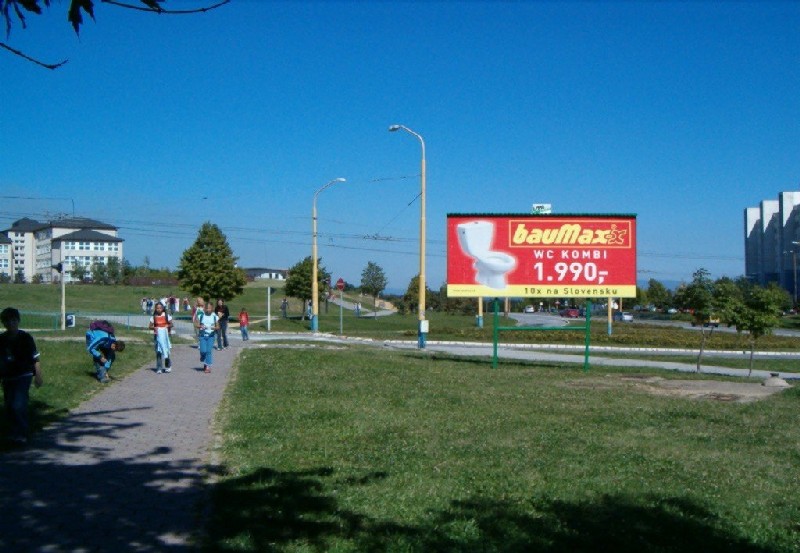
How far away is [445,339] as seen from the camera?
40812 millimetres

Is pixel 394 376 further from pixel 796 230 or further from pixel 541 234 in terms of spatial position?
pixel 796 230

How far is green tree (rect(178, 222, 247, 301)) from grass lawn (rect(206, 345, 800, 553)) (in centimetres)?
3813

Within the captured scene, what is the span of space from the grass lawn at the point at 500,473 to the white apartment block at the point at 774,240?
8488cm

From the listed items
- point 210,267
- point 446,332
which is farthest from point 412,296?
point 446,332

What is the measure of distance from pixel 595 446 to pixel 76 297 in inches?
2526

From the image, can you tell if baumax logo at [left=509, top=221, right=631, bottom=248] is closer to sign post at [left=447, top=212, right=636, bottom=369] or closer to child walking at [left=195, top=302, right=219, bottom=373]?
sign post at [left=447, top=212, right=636, bottom=369]

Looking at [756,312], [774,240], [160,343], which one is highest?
[774,240]

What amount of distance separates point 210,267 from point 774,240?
75.7 metres

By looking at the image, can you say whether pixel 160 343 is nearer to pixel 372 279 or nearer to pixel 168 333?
pixel 168 333

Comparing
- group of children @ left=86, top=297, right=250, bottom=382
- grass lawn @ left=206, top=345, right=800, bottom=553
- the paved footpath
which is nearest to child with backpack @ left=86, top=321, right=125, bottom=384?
group of children @ left=86, top=297, right=250, bottom=382

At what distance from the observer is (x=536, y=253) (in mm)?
21172

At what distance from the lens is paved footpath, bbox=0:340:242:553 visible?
236 inches

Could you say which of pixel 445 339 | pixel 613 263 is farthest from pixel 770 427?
pixel 445 339

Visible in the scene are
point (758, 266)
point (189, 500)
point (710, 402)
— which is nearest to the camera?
point (189, 500)
